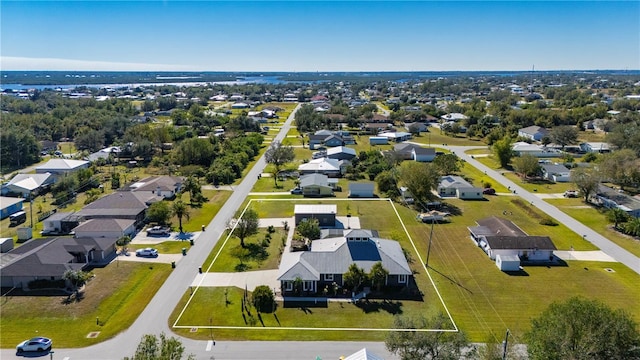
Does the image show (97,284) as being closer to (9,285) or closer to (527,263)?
(9,285)

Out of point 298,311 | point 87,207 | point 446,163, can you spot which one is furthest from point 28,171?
point 446,163

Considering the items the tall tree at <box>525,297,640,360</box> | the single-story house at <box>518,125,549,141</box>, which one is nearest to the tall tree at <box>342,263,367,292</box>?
the tall tree at <box>525,297,640,360</box>

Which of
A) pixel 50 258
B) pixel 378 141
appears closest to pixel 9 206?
pixel 50 258

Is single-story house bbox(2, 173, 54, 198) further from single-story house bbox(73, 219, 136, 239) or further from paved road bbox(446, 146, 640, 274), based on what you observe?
paved road bbox(446, 146, 640, 274)

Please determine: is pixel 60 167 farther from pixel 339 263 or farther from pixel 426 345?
pixel 426 345

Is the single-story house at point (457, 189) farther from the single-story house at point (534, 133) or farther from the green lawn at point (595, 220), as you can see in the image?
the single-story house at point (534, 133)

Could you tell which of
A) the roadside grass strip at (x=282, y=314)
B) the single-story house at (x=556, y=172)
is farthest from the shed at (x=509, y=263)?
the single-story house at (x=556, y=172)
